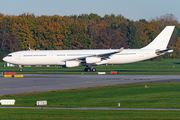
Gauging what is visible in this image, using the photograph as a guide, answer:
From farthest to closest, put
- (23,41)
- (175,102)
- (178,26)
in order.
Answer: (178,26), (23,41), (175,102)

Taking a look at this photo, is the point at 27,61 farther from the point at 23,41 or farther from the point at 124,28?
the point at 124,28

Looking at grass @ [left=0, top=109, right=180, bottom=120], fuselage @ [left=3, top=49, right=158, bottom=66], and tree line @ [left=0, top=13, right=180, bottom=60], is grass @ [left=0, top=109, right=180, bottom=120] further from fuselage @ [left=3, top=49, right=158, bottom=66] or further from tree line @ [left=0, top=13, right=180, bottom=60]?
tree line @ [left=0, top=13, right=180, bottom=60]

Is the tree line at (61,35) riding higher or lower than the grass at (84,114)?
higher

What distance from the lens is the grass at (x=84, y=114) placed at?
1352cm

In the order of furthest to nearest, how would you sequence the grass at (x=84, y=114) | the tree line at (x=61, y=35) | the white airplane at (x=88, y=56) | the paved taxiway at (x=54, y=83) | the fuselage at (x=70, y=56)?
the tree line at (x=61, y=35), the fuselage at (x=70, y=56), the white airplane at (x=88, y=56), the paved taxiway at (x=54, y=83), the grass at (x=84, y=114)

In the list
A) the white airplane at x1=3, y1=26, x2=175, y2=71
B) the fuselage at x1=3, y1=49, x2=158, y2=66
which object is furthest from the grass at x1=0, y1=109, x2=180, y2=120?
the fuselage at x1=3, y1=49, x2=158, y2=66

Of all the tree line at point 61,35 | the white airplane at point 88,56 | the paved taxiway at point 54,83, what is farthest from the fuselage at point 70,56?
the tree line at point 61,35

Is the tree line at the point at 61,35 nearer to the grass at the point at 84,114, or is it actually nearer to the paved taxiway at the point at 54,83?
the paved taxiway at the point at 54,83

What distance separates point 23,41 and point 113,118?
9668 cm

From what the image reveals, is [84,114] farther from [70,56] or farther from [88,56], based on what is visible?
[70,56]

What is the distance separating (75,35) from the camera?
11538 centimetres

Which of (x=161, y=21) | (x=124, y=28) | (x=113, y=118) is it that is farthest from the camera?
(x=161, y=21)

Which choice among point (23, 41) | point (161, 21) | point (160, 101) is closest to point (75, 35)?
point (23, 41)

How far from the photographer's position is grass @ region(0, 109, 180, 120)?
1352 cm
